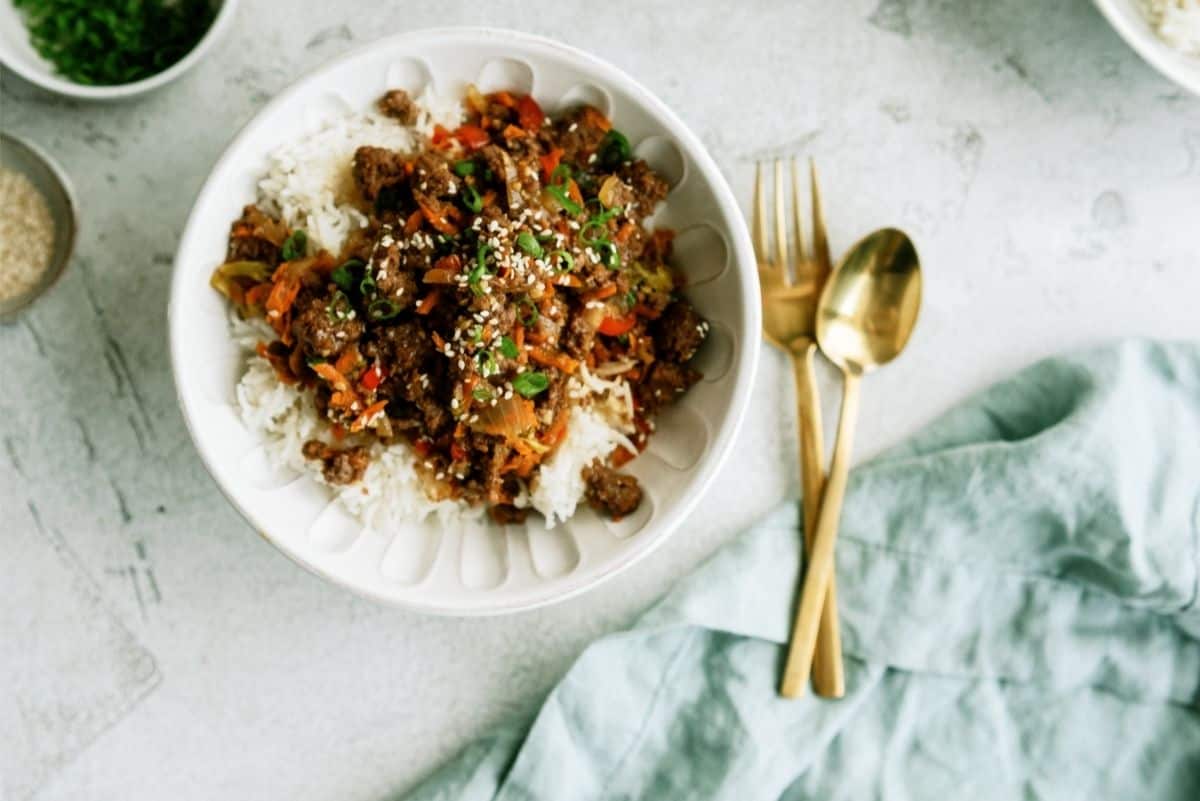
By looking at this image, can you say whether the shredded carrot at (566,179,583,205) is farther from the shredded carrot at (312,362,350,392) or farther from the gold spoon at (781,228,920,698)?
the gold spoon at (781,228,920,698)

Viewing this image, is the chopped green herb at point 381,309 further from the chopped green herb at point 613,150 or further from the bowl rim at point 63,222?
the bowl rim at point 63,222

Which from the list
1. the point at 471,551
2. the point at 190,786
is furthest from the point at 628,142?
the point at 190,786

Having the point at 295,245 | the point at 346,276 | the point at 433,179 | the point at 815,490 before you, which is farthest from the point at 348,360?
the point at 815,490

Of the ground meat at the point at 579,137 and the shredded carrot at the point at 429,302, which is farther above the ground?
the ground meat at the point at 579,137

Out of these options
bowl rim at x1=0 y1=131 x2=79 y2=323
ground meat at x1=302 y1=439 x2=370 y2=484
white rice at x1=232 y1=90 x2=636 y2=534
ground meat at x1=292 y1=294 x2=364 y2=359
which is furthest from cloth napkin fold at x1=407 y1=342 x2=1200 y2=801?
bowl rim at x1=0 y1=131 x2=79 y2=323

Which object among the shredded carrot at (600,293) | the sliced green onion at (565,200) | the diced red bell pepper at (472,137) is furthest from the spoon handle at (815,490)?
the diced red bell pepper at (472,137)

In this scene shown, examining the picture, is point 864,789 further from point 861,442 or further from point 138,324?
point 138,324
